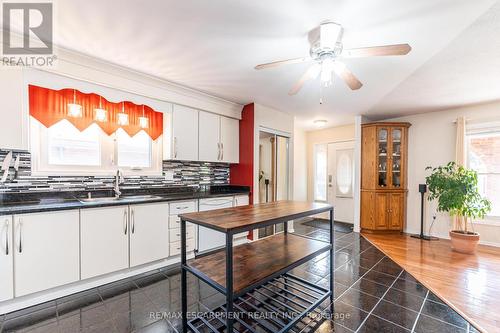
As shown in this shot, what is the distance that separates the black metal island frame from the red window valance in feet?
6.44

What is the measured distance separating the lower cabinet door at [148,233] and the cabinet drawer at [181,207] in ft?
0.31

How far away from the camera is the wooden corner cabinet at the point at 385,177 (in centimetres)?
447

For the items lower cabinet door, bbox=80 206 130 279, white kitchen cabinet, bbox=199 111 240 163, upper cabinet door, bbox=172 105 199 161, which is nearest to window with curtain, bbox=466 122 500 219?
white kitchen cabinet, bbox=199 111 240 163

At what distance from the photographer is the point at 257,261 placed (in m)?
1.75

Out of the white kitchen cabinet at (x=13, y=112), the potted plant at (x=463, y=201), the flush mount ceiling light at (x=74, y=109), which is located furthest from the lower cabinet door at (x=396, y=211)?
the white kitchen cabinet at (x=13, y=112)

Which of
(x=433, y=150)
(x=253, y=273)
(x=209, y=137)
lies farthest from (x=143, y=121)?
(x=433, y=150)

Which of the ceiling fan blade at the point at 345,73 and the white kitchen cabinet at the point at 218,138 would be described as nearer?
the ceiling fan blade at the point at 345,73

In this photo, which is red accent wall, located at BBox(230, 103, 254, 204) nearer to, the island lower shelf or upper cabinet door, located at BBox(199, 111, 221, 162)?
upper cabinet door, located at BBox(199, 111, 221, 162)

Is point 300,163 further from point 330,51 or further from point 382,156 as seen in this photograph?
point 330,51

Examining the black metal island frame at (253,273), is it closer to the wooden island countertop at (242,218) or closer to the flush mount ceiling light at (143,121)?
the wooden island countertop at (242,218)

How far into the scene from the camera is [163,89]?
2986 millimetres

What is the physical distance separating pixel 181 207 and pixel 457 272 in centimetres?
361

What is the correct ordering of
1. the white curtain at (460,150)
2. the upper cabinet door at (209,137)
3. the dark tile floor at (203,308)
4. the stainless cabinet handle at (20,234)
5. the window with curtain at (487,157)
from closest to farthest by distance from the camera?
the dark tile floor at (203,308) → the stainless cabinet handle at (20,234) → the upper cabinet door at (209,137) → the window with curtain at (487,157) → the white curtain at (460,150)

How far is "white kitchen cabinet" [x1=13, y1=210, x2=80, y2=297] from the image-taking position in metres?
1.90
